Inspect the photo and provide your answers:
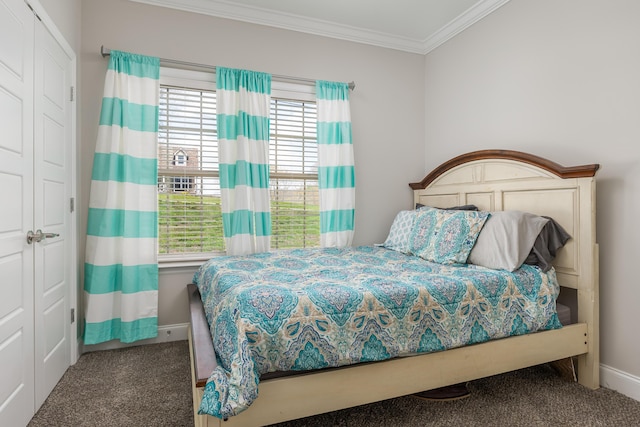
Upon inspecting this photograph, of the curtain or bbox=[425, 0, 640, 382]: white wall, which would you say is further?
the curtain

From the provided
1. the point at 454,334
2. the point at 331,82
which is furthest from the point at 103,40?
the point at 454,334

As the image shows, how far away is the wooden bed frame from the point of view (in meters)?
1.45

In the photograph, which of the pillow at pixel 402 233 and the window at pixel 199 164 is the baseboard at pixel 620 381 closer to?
the pillow at pixel 402 233

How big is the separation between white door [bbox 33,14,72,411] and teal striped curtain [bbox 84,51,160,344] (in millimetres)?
225

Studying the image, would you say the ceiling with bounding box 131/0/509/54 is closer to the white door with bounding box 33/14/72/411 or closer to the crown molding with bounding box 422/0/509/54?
the crown molding with bounding box 422/0/509/54

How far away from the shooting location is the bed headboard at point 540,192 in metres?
2.07

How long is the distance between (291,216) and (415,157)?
4.83 ft

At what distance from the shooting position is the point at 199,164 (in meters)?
2.95

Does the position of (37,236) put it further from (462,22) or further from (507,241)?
(462,22)

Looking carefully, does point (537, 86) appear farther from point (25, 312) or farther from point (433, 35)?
point (25, 312)

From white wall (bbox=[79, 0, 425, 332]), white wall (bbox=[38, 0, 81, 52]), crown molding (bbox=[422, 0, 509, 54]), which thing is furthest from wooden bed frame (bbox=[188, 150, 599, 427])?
white wall (bbox=[38, 0, 81, 52])

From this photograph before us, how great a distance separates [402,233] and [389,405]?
1388mm

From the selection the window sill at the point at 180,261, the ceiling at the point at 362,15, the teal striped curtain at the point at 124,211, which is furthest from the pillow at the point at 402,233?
the teal striped curtain at the point at 124,211

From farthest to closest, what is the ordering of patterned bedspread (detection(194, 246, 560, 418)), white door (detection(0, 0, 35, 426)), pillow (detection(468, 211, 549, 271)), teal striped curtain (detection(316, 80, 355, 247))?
1. teal striped curtain (detection(316, 80, 355, 247))
2. pillow (detection(468, 211, 549, 271))
3. white door (detection(0, 0, 35, 426))
4. patterned bedspread (detection(194, 246, 560, 418))
